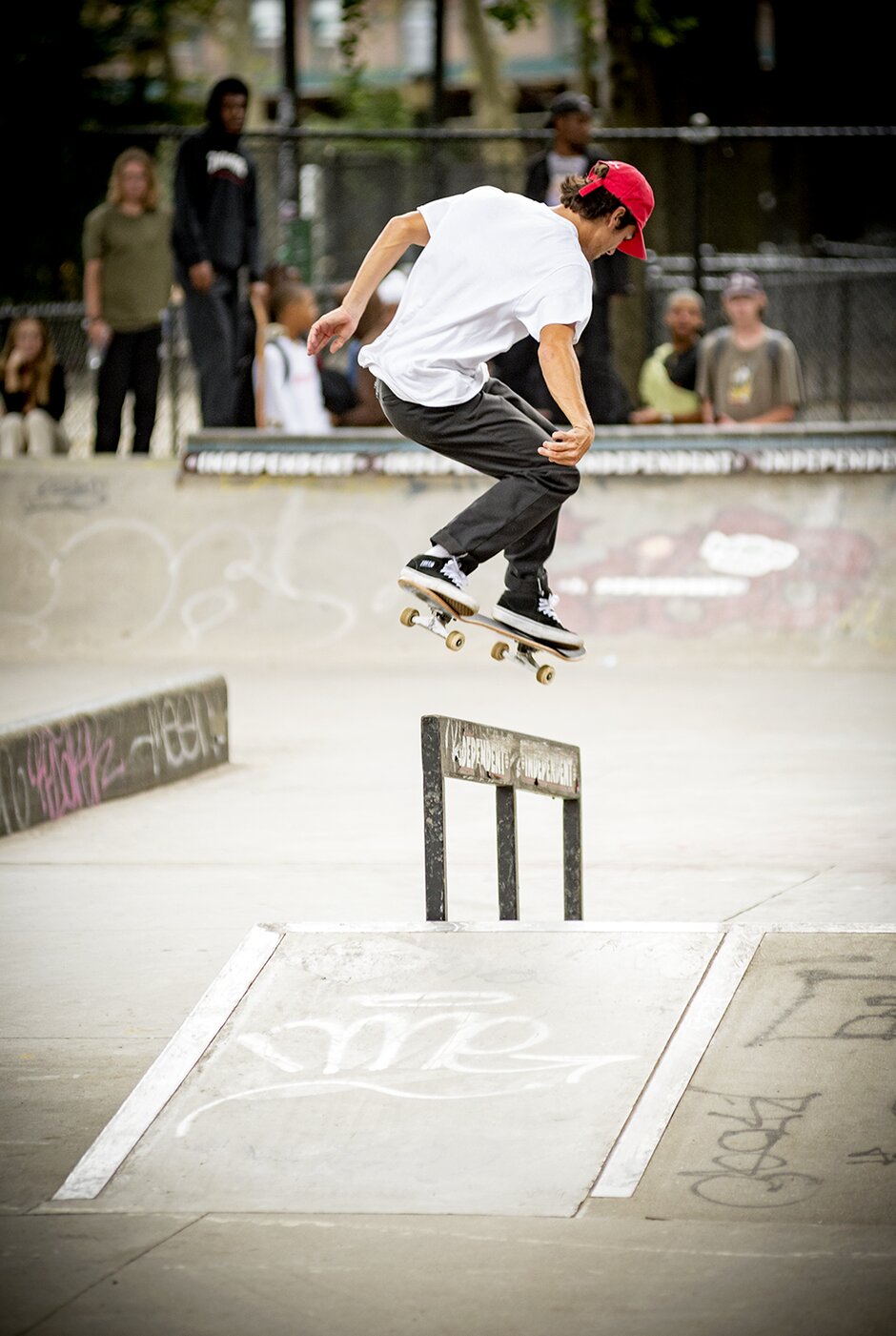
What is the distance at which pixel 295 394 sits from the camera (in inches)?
489

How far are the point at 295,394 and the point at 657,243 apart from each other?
7.37 meters

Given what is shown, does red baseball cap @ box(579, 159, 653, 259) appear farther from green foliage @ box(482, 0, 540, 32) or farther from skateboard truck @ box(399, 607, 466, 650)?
green foliage @ box(482, 0, 540, 32)

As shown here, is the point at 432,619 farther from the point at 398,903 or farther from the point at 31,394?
the point at 31,394

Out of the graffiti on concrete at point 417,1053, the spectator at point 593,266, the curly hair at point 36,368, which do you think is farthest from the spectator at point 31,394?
the graffiti on concrete at point 417,1053

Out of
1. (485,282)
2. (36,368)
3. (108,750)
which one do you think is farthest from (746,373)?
(485,282)

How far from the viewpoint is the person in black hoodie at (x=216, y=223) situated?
11344 mm

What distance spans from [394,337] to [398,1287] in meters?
3.13

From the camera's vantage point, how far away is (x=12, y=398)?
12555mm

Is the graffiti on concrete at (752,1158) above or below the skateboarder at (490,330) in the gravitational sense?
below

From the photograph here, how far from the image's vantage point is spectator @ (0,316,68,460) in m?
12.1

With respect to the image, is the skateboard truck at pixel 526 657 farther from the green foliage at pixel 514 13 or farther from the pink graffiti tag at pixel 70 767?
the green foliage at pixel 514 13

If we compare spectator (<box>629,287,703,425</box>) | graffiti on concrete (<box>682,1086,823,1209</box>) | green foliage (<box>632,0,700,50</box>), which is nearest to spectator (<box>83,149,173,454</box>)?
spectator (<box>629,287,703,425</box>)

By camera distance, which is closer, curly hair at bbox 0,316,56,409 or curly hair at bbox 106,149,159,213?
curly hair at bbox 106,149,159,213

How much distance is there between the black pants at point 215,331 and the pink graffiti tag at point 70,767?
A: 12.4ft
